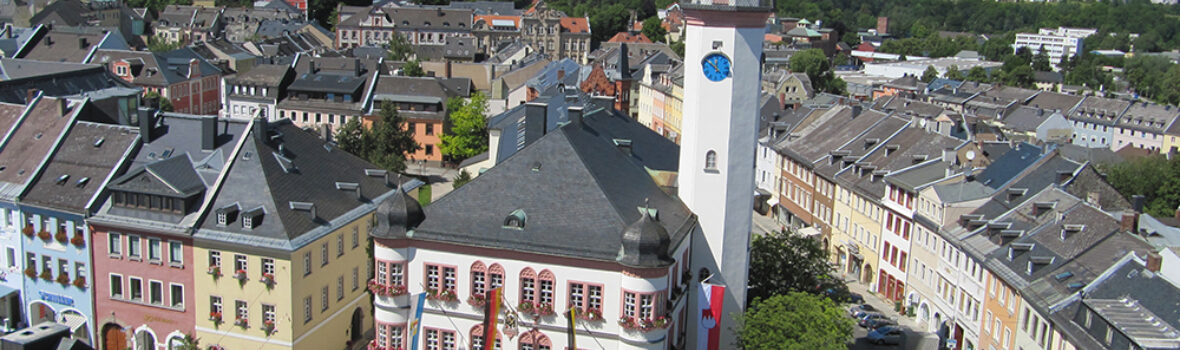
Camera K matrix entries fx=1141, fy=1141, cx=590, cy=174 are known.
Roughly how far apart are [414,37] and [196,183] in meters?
138

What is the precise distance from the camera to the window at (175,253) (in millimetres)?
48625

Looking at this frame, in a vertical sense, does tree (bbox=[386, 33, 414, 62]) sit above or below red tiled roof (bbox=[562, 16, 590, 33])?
below

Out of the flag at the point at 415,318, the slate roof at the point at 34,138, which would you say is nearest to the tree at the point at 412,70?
the slate roof at the point at 34,138

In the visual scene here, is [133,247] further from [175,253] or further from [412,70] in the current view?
[412,70]

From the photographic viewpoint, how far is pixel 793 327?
149 ft

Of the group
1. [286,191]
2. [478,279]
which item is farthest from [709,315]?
[286,191]

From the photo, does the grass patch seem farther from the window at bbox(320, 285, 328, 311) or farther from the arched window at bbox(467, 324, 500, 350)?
the arched window at bbox(467, 324, 500, 350)

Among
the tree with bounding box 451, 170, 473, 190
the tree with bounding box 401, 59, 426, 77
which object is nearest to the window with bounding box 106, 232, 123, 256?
the tree with bounding box 451, 170, 473, 190

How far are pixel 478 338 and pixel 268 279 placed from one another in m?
9.89

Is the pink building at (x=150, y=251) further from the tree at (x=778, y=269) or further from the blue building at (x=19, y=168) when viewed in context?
the tree at (x=778, y=269)

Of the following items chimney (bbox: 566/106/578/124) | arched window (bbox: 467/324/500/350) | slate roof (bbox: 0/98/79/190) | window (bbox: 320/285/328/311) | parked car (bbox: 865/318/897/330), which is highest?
chimney (bbox: 566/106/578/124)

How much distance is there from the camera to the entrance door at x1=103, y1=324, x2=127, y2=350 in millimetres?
50906

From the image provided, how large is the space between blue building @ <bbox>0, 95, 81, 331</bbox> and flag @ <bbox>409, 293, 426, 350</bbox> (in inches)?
816

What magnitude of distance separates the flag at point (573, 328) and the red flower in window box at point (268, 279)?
13.1 meters
